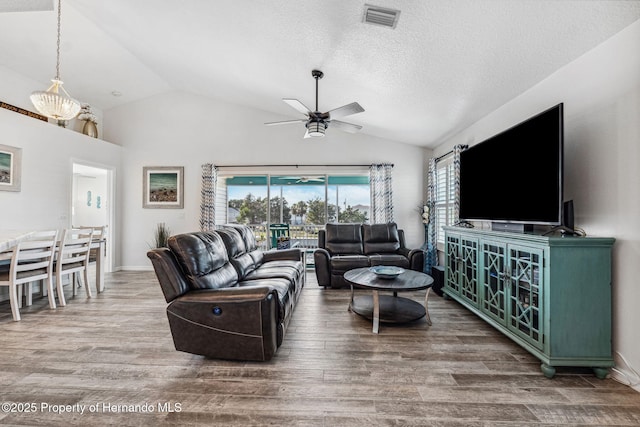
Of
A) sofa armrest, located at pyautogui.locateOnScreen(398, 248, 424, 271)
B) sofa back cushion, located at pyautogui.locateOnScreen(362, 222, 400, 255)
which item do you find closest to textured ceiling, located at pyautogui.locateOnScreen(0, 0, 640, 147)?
sofa back cushion, located at pyautogui.locateOnScreen(362, 222, 400, 255)

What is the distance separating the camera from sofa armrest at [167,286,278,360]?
7.13 ft

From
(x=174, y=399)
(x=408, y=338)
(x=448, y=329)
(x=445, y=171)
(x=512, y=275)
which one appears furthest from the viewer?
(x=445, y=171)

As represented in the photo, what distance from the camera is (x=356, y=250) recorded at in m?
5.18

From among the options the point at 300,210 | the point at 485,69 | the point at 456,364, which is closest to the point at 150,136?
the point at 300,210

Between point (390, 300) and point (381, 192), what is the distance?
2678 mm

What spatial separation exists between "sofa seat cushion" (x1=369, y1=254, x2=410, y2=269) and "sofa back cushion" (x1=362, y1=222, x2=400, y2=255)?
16.1 inches

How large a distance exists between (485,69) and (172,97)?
5.95 meters

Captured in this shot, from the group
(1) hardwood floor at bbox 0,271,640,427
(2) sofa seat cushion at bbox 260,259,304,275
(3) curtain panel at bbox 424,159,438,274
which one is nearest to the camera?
(1) hardwood floor at bbox 0,271,640,427

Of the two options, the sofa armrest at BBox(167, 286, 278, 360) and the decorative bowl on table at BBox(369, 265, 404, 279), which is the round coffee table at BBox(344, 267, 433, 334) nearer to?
the decorative bowl on table at BBox(369, 265, 404, 279)

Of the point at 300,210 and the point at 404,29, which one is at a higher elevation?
Result: the point at 404,29

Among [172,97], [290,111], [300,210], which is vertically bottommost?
[300,210]

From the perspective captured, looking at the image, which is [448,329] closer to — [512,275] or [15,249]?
[512,275]

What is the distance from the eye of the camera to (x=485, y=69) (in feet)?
9.18

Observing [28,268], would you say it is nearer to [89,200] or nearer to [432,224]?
[89,200]
